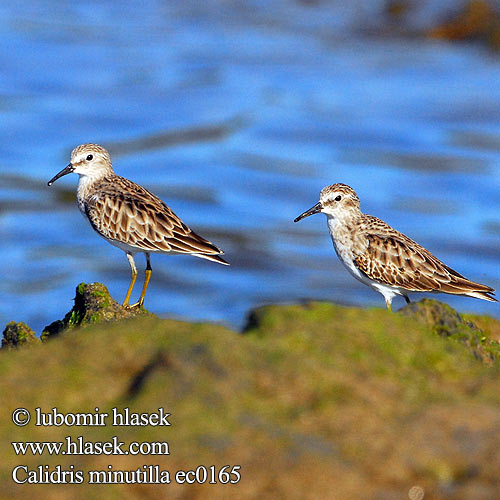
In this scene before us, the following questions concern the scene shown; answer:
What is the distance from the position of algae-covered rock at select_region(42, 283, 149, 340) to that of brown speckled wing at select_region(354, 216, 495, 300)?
2481 mm

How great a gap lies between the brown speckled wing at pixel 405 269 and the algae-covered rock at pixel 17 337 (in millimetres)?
3250

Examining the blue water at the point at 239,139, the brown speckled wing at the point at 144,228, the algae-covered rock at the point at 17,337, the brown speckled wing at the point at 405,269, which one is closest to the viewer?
the algae-covered rock at the point at 17,337

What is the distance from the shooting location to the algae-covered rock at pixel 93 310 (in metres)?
7.18

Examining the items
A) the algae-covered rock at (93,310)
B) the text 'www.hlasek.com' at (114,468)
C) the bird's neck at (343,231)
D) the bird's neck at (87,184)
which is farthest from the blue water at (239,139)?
the text 'www.hlasek.com' at (114,468)

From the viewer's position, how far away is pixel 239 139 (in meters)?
19.1

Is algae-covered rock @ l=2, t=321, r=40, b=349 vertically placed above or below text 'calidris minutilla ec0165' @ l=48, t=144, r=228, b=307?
below

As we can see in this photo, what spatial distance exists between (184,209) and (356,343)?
11915 millimetres

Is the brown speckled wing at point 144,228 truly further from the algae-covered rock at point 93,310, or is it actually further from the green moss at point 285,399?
the green moss at point 285,399

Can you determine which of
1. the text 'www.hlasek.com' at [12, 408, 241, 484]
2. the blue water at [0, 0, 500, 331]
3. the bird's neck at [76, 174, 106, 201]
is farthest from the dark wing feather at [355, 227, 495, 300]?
the text 'www.hlasek.com' at [12, 408, 241, 484]

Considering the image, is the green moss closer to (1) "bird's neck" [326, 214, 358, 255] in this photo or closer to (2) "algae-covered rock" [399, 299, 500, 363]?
(2) "algae-covered rock" [399, 299, 500, 363]

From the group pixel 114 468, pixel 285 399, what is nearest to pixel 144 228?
pixel 285 399

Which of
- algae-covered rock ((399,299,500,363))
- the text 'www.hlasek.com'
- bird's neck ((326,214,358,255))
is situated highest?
bird's neck ((326,214,358,255))

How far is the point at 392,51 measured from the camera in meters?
23.5

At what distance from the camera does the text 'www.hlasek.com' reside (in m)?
4.19
